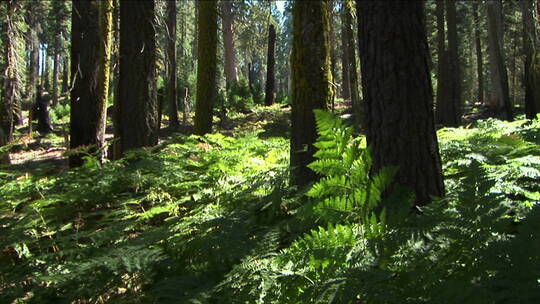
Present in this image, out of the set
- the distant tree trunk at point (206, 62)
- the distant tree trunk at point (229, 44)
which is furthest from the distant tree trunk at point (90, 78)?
the distant tree trunk at point (229, 44)

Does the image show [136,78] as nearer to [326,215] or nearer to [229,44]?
[326,215]

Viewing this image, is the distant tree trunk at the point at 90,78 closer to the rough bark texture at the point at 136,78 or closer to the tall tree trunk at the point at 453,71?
the rough bark texture at the point at 136,78

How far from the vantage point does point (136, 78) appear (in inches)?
275

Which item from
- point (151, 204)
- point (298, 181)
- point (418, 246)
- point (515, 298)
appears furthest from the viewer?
point (151, 204)

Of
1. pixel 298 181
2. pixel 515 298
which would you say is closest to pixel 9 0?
pixel 298 181

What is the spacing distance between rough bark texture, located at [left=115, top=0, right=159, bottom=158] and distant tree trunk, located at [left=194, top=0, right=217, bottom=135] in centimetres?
190

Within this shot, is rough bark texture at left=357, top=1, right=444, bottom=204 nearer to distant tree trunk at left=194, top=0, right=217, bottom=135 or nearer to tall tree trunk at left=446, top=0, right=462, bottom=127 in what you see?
distant tree trunk at left=194, top=0, right=217, bottom=135

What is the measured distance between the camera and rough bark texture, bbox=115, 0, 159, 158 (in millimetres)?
6969

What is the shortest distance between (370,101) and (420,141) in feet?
1.25

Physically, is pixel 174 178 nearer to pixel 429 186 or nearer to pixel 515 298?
pixel 429 186

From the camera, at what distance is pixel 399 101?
8.40ft

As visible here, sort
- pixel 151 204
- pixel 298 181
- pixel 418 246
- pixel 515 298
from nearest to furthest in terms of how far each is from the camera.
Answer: pixel 515 298, pixel 418 246, pixel 298 181, pixel 151 204

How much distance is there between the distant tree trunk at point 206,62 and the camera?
891cm

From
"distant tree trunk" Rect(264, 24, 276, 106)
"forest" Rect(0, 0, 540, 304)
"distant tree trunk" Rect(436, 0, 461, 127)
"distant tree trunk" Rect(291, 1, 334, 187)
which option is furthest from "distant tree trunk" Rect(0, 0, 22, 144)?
"distant tree trunk" Rect(436, 0, 461, 127)
